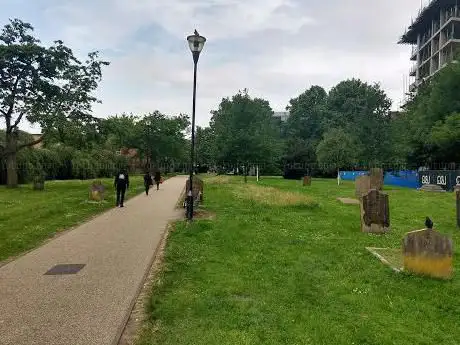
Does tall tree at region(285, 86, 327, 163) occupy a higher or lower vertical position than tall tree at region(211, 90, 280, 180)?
higher

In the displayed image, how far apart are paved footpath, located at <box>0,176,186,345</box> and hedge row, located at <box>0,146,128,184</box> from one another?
31711 mm


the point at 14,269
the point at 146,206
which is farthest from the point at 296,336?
the point at 146,206

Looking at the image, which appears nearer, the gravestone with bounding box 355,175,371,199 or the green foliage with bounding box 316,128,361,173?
the gravestone with bounding box 355,175,371,199

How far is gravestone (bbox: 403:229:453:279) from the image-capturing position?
7.95 metres

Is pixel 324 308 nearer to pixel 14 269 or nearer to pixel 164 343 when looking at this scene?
pixel 164 343

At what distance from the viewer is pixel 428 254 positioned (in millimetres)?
8000

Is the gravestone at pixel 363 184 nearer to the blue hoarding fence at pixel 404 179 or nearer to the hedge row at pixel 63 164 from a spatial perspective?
the blue hoarding fence at pixel 404 179

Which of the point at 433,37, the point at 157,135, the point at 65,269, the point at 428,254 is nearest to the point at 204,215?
the point at 65,269

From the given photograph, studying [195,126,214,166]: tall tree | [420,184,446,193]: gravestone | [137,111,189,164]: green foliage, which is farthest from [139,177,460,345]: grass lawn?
[195,126,214,166]: tall tree

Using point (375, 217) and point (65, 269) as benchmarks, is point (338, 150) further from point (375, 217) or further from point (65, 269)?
point (65, 269)

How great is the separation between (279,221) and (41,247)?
25.2 feet

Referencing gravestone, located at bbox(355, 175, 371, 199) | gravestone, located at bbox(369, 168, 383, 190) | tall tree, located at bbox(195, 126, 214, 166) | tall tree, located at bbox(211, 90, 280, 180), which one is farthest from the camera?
tall tree, located at bbox(195, 126, 214, 166)

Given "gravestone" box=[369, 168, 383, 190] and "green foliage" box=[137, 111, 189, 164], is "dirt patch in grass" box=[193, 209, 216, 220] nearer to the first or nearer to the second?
"gravestone" box=[369, 168, 383, 190]

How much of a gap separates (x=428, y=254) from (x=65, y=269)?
669cm
